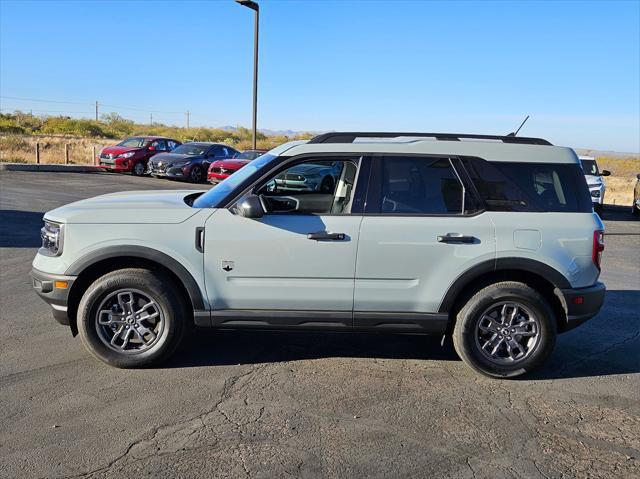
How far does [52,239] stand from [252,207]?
1.67 metres

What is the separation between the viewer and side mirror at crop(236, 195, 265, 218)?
447cm

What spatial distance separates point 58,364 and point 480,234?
140 inches

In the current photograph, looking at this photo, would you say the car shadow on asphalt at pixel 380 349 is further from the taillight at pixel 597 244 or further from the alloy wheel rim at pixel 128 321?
the taillight at pixel 597 244

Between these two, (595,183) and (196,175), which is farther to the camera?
(196,175)

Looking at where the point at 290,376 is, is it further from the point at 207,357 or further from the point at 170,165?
the point at 170,165

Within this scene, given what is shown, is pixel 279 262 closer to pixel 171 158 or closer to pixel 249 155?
pixel 249 155

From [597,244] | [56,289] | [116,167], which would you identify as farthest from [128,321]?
[116,167]

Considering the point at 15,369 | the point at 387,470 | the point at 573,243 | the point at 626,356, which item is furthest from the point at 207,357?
the point at 626,356

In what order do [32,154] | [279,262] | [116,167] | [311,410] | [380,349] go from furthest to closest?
[32,154], [116,167], [380,349], [279,262], [311,410]

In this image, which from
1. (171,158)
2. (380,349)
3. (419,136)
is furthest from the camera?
(171,158)

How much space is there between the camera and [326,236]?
4.56 m

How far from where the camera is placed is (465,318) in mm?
4684

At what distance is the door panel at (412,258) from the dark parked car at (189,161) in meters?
17.4

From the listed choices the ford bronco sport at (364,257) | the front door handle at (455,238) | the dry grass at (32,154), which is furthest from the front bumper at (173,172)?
the front door handle at (455,238)
